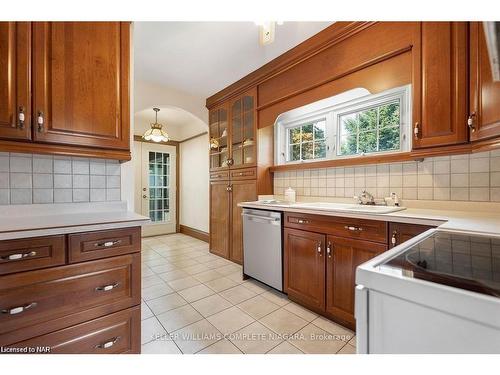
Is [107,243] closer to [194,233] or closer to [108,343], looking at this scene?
[108,343]

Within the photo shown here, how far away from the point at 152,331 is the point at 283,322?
1012mm

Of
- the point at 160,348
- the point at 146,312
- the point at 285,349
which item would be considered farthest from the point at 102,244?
the point at 285,349

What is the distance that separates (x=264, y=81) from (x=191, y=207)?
312 cm

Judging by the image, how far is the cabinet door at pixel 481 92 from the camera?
3.63ft

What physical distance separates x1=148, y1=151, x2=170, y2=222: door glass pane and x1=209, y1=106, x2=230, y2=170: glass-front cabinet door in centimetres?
195

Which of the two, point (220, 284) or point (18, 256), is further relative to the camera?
point (220, 284)

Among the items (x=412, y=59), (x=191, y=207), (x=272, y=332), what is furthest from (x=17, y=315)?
(x=191, y=207)

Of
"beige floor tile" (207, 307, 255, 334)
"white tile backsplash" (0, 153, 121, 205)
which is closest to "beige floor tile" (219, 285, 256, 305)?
"beige floor tile" (207, 307, 255, 334)

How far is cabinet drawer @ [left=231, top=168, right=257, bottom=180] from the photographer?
9.29 feet

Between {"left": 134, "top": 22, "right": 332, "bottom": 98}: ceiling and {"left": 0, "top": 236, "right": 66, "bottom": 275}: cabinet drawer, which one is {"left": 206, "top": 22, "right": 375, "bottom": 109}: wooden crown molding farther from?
{"left": 0, "top": 236, "right": 66, "bottom": 275}: cabinet drawer

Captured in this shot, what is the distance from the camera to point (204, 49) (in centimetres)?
231

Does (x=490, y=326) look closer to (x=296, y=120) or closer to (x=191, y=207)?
(x=296, y=120)

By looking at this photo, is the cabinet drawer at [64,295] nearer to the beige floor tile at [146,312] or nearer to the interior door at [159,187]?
the beige floor tile at [146,312]

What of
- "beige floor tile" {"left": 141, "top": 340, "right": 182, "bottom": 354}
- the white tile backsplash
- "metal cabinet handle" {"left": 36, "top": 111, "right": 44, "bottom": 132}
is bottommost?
"beige floor tile" {"left": 141, "top": 340, "right": 182, "bottom": 354}
